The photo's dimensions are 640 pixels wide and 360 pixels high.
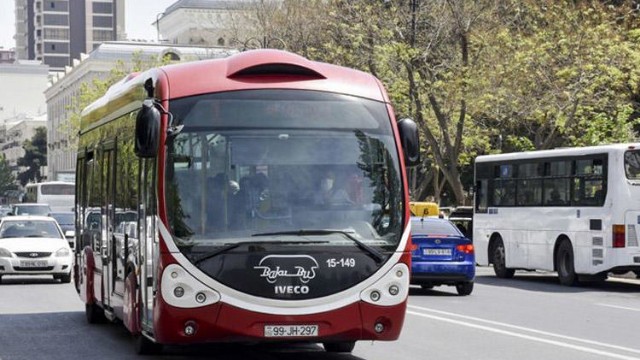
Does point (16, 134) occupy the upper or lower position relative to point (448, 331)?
upper

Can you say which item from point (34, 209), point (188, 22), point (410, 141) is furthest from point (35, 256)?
point (188, 22)

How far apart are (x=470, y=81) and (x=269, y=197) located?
32.5m

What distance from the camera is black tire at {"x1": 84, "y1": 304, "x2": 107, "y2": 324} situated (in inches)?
750

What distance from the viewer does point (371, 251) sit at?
12.8 meters

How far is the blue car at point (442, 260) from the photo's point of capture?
2570 centimetres

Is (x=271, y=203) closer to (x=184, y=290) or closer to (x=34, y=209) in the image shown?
(x=184, y=290)

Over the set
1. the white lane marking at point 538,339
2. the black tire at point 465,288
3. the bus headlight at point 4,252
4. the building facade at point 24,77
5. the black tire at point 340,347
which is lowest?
the black tire at point 465,288

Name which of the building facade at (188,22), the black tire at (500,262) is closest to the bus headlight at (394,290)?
the black tire at (500,262)

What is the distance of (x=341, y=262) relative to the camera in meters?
12.7

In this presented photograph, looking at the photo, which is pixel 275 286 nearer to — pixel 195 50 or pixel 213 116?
pixel 213 116

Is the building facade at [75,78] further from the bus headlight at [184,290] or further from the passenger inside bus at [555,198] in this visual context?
the bus headlight at [184,290]

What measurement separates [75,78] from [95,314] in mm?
113229

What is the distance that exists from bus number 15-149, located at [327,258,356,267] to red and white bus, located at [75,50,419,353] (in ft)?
0.04

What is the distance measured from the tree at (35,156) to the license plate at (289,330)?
149285 millimetres
